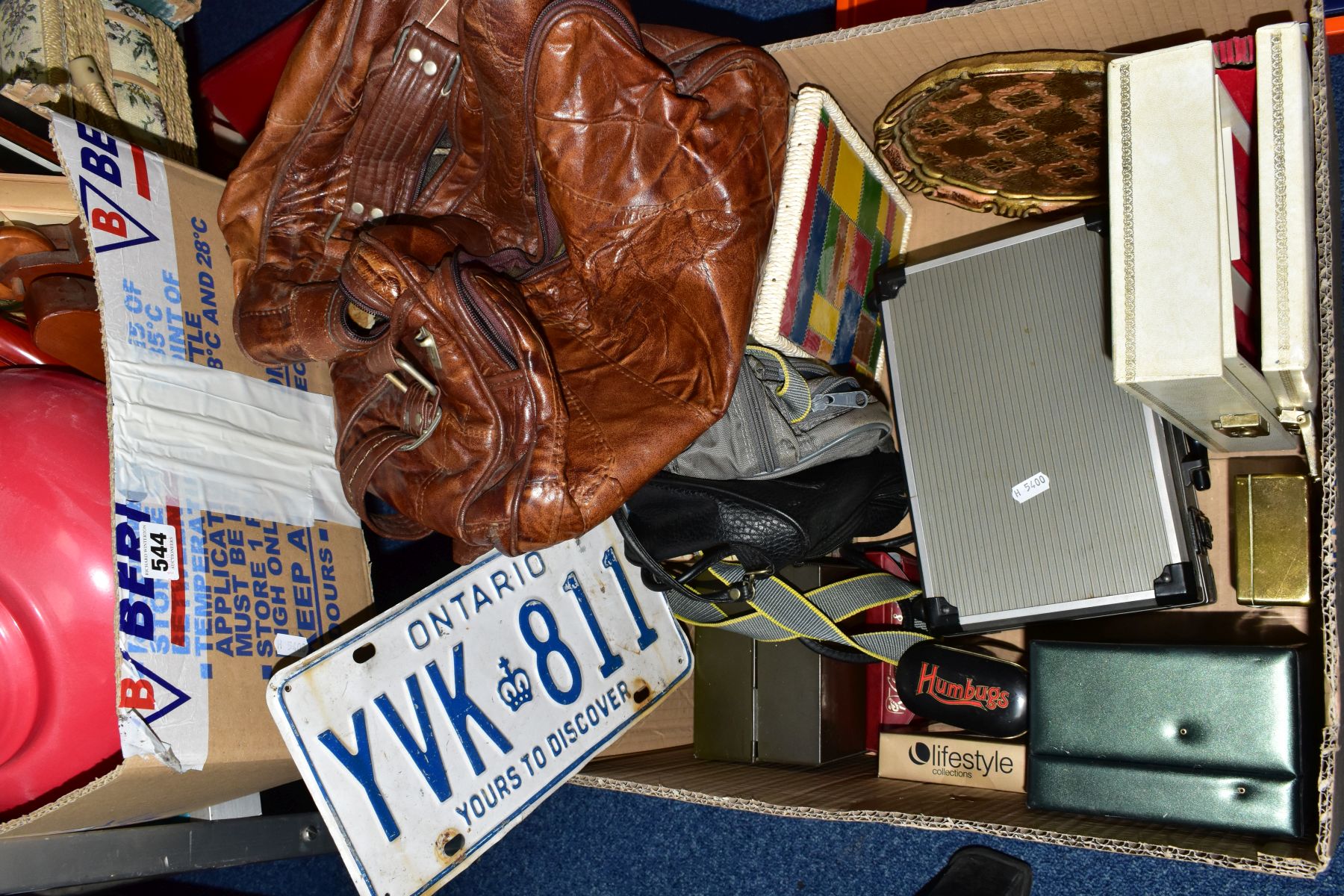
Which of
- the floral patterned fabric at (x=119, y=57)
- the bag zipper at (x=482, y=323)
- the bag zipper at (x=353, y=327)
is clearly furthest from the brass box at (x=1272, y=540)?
the floral patterned fabric at (x=119, y=57)

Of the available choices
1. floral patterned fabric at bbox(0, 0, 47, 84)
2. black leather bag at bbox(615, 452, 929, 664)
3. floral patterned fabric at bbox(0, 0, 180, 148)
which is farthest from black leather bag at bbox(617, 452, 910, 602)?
floral patterned fabric at bbox(0, 0, 47, 84)

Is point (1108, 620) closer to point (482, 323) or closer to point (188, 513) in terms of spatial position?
point (482, 323)

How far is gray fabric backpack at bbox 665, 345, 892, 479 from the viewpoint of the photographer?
1037 millimetres

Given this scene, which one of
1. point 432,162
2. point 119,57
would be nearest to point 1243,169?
point 432,162

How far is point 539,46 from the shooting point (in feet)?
2.72

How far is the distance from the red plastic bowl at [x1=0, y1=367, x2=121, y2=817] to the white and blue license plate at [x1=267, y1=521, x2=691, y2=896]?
18 cm

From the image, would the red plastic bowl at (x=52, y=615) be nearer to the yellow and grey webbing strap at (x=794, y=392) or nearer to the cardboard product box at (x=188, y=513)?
the cardboard product box at (x=188, y=513)

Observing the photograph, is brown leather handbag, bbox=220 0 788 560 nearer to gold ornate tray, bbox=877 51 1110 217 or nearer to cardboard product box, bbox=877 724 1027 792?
gold ornate tray, bbox=877 51 1110 217

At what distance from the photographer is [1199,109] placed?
78cm

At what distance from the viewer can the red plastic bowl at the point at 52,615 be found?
0.94m

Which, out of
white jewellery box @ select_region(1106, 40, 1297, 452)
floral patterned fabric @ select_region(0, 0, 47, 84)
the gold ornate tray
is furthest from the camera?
floral patterned fabric @ select_region(0, 0, 47, 84)

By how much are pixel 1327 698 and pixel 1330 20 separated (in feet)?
2.58

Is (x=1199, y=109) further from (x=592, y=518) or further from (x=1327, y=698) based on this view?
(x=592, y=518)

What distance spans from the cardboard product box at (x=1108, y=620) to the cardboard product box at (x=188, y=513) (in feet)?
1.58
